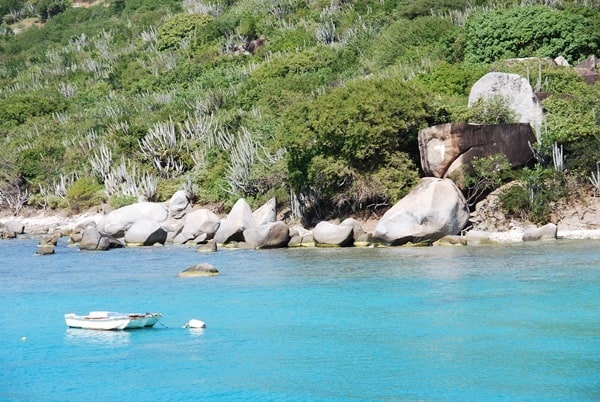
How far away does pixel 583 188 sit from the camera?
3353 centimetres

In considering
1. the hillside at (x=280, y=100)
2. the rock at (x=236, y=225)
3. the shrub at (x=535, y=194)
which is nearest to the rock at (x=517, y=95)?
the hillside at (x=280, y=100)

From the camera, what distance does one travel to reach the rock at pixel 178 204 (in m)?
42.9

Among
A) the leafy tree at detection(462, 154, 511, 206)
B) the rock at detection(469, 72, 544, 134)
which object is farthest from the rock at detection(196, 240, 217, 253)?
the rock at detection(469, 72, 544, 134)

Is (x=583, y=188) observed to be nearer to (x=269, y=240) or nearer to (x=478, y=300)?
(x=269, y=240)

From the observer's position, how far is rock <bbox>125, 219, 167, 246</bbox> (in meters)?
36.6

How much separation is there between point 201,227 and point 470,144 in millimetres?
10544

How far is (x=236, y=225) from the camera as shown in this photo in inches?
1362

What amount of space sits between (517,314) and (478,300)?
1680 mm

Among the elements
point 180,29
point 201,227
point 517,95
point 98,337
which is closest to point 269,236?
point 201,227

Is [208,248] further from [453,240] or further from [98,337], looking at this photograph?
[98,337]

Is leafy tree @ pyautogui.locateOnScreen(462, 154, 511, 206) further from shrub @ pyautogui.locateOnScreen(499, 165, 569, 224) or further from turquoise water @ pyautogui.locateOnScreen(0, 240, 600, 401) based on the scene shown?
turquoise water @ pyautogui.locateOnScreen(0, 240, 600, 401)

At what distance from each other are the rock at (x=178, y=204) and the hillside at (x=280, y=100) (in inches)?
43.5

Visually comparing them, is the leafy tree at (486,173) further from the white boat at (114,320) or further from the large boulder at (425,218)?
the white boat at (114,320)

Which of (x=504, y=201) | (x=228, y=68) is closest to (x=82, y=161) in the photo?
(x=228, y=68)
